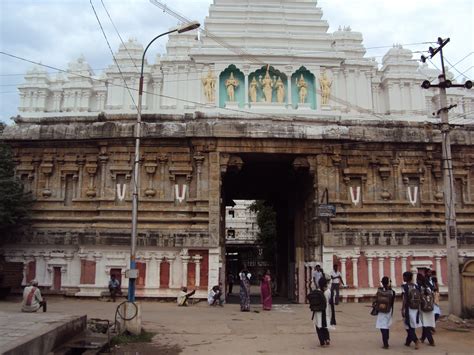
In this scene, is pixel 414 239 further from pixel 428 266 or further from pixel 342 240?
pixel 342 240

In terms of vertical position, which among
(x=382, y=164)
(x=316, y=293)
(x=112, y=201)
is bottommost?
(x=316, y=293)

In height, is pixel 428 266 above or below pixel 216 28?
below

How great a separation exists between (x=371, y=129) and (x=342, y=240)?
17.6 feet

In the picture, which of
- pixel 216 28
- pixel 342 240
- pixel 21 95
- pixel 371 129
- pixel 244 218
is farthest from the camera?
pixel 244 218

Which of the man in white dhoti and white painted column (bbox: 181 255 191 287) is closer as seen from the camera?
the man in white dhoti

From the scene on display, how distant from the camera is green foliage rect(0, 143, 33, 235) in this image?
19.3 meters

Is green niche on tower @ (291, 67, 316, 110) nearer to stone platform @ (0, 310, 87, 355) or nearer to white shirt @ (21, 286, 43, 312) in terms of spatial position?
white shirt @ (21, 286, 43, 312)

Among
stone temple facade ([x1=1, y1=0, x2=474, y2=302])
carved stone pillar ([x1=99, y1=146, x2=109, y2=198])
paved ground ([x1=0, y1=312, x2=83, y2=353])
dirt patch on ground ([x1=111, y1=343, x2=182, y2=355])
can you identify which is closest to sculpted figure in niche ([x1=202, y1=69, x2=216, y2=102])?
stone temple facade ([x1=1, y1=0, x2=474, y2=302])

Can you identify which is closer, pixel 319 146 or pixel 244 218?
pixel 319 146

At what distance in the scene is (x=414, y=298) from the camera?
10.6m

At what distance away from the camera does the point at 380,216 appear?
21141mm

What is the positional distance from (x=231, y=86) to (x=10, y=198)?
1782 centimetres

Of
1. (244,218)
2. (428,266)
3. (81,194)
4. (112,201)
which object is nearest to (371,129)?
(428,266)

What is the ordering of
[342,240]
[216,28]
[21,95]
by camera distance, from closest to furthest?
[342,240] → [216,28] → [21,95]
